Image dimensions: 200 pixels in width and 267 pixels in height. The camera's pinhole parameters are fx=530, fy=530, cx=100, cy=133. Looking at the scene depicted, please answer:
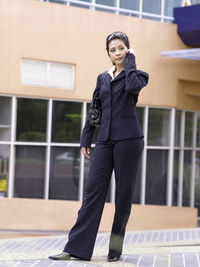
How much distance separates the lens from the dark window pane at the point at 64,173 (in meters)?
11.8

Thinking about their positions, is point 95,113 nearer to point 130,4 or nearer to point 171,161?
point 130,4

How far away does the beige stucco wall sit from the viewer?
11.1 metres

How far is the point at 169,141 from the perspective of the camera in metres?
12.9

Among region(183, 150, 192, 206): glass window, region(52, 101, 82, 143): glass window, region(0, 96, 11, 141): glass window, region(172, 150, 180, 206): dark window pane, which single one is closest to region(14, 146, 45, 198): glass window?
region(0, 96, 11, 141): glass window

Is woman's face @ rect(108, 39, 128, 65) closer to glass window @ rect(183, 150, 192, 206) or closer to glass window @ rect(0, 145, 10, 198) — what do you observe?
glass window @ rect(0, 145, 10, 198)

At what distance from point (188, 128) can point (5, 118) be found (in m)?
4.92

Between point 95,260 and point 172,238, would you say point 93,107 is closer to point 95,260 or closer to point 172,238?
point 95,260

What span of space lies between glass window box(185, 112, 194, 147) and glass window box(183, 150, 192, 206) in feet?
0.85

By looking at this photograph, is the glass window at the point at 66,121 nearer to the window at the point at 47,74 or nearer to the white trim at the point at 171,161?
the window at the point at 47,74

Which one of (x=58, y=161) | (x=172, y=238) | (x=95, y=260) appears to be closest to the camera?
(x=95, y=260)

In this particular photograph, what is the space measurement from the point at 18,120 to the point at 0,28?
1.97m

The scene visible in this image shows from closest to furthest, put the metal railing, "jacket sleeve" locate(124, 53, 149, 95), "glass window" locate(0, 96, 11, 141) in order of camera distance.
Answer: "jacket sleeve" locate(124, 53, 149, 95) → "glass window" locate(0, 96, 11, 141) → the metal railing

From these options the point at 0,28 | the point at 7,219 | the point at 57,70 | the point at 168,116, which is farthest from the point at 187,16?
the point at 7,219

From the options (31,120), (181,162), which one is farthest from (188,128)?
(31,120)
